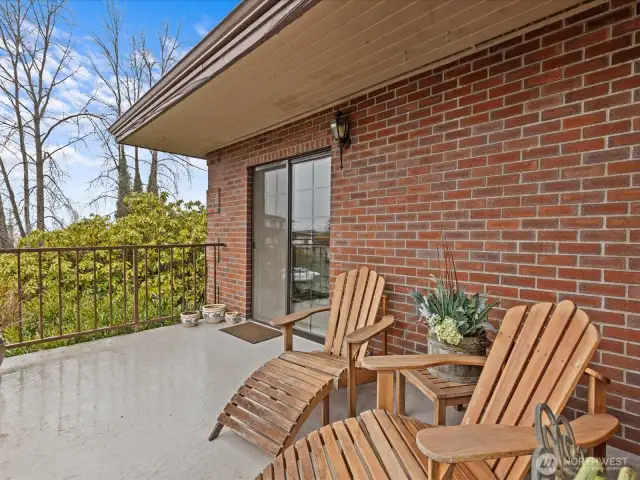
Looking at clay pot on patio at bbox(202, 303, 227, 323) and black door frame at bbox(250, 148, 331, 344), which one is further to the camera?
clay pot on patio at bbox(202, 303, 227, 323)

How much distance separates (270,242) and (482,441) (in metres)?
3.35

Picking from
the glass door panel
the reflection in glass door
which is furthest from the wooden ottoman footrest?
the glass door panel

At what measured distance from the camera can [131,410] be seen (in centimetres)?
221

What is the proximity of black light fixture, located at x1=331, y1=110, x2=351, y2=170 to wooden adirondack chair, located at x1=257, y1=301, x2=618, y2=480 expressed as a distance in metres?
2.02

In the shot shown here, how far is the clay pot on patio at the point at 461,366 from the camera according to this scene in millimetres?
1814

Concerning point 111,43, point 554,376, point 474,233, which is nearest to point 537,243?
point 474,233

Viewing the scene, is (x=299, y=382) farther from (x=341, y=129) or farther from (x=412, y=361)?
(x=341, y=129)

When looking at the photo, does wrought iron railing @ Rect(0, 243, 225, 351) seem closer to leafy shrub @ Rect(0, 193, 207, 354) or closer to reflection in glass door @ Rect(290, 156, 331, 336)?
leafy shrub @ Rect(0, 193, 207, 354)

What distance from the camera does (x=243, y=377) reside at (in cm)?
272

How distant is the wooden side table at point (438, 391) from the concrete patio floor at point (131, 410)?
485mm

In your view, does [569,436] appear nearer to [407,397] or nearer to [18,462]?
[407,397]
